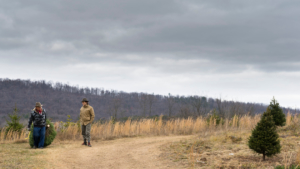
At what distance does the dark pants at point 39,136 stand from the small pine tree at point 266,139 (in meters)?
7.53

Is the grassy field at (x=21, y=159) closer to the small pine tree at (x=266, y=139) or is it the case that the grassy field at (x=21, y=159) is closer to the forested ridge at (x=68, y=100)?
the small pine tree at (x=266, y=139)

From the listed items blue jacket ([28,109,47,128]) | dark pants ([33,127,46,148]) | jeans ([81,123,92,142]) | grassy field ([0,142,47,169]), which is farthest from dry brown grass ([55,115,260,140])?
grassy field ([0,142,47,169])

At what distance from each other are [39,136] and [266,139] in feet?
26.3

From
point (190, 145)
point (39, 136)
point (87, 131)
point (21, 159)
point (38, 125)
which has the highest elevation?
point (38, 125)

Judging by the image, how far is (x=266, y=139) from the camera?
688 cm

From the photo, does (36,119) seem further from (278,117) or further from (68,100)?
(68,100)

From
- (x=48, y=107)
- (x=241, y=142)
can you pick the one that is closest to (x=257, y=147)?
(x=241, y=142)

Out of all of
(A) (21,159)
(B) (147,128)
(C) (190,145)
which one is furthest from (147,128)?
(A) (21,159)

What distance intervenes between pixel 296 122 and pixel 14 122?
572 inches

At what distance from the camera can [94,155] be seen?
30.2 ft

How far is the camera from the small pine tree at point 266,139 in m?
6.84

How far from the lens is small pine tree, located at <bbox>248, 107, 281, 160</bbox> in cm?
684

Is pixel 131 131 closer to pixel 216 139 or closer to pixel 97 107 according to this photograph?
pixel 216 139

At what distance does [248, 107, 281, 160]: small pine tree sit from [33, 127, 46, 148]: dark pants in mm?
7535
